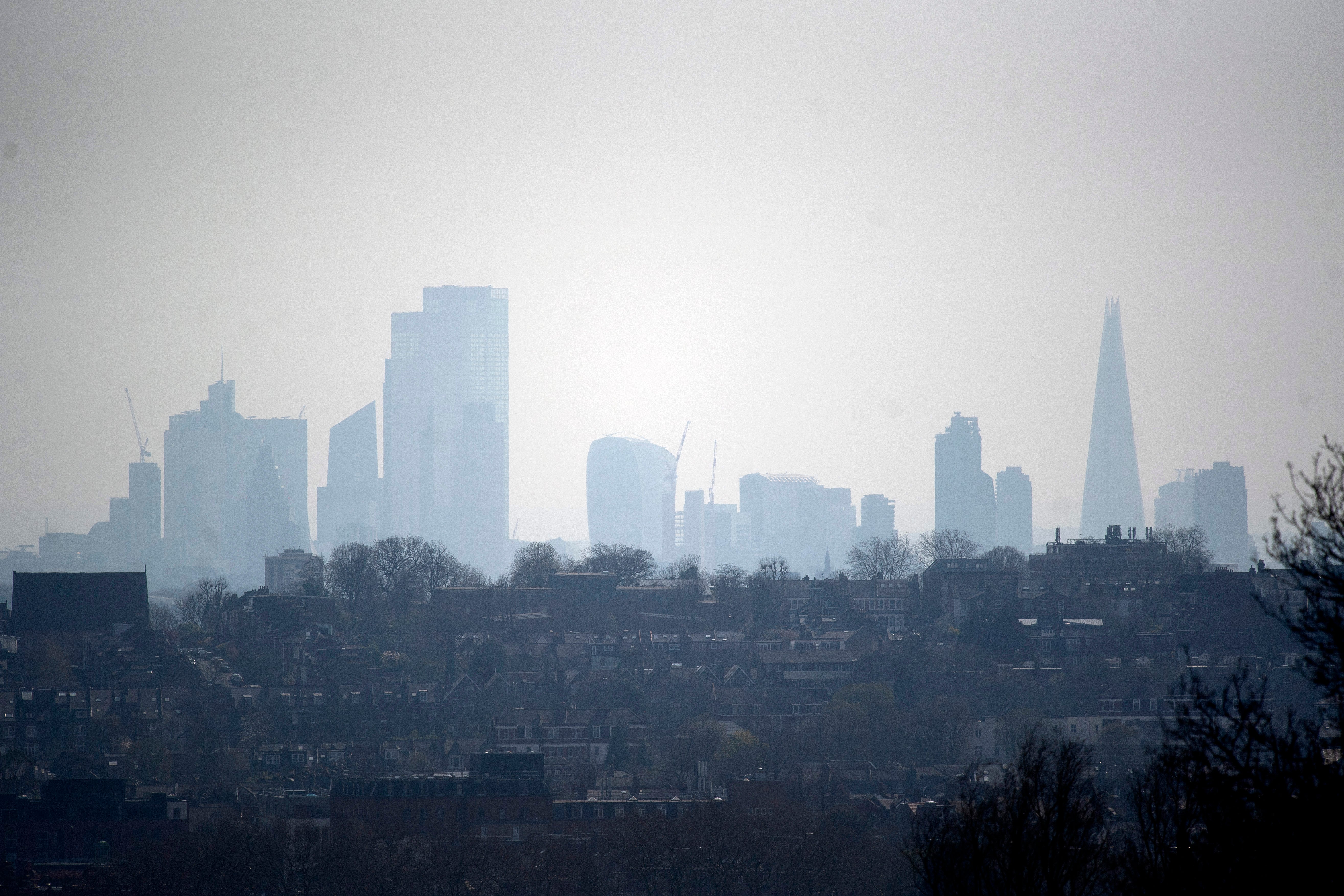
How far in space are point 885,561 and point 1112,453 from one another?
115 meters

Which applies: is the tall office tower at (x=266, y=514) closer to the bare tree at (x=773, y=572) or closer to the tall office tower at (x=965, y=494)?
the tall office tower at (x=965, y=494)

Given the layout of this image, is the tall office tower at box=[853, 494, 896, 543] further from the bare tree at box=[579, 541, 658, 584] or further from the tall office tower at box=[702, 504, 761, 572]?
the bare tree at box=[579, 541, 658, 584]

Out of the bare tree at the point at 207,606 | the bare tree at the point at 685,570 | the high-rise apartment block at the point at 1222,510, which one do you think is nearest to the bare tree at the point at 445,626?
the bare tree at the point at 207,606

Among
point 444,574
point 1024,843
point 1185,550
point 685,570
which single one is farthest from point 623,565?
point 1024,843

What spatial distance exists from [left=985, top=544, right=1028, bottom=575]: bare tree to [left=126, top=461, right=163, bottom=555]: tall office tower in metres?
131

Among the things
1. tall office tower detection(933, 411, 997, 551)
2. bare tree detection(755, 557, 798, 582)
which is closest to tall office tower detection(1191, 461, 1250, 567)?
tall office tower detection(933, 411, 997, 551)

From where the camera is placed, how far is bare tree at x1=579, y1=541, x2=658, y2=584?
224ft

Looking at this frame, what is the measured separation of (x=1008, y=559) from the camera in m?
77.7

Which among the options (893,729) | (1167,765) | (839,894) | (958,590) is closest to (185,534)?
(958,590)

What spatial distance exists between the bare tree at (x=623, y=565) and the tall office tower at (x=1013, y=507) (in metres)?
99.9

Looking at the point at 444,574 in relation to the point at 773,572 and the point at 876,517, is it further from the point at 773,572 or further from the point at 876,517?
the point at 876,517

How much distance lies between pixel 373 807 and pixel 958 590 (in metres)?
31.9

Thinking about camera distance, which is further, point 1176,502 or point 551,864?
point 1176,502

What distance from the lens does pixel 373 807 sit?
112 ft
